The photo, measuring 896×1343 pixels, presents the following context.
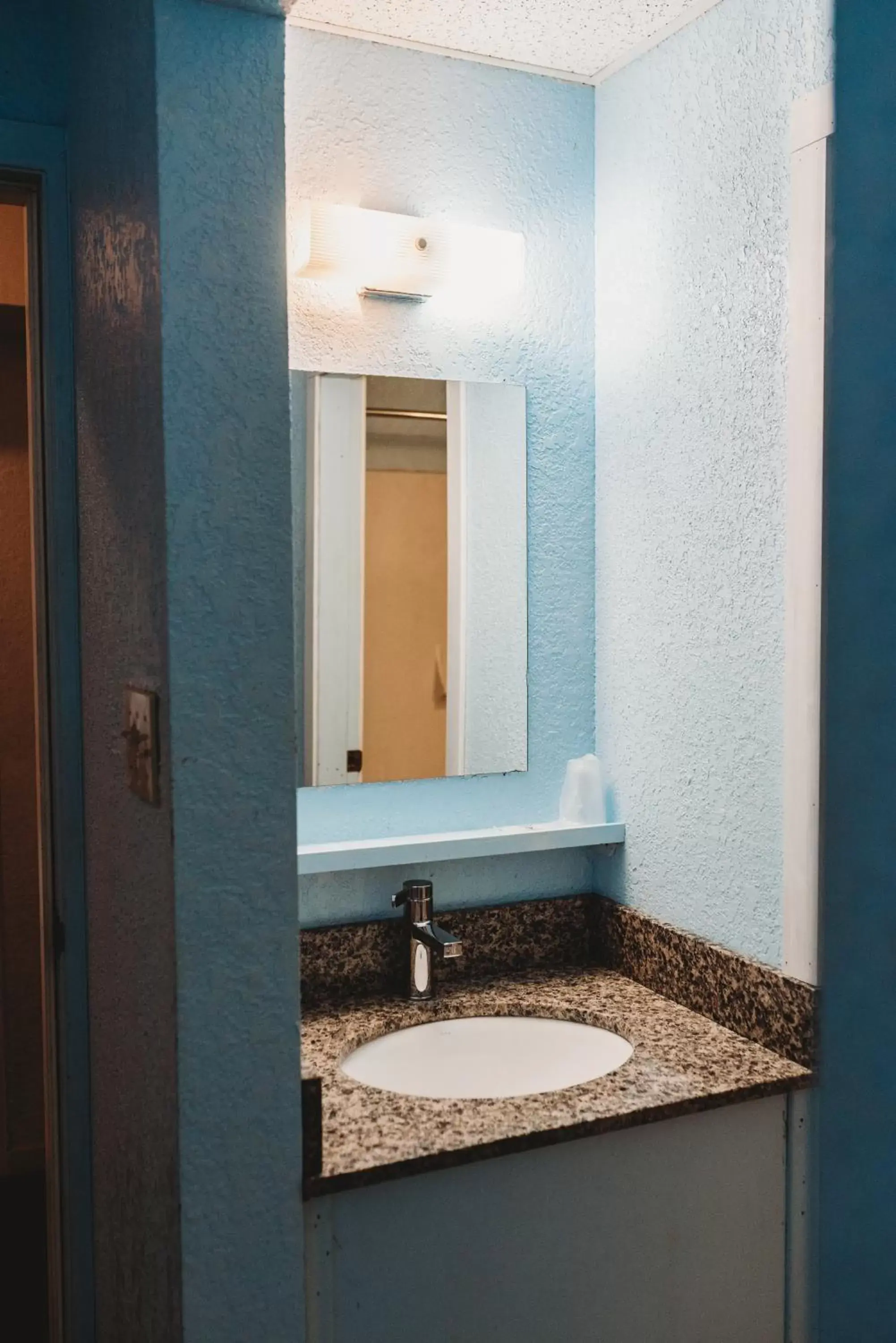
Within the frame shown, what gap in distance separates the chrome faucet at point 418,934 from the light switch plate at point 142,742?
582 millimetres

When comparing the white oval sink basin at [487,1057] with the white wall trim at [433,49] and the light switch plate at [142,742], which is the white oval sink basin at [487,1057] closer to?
the light switch plate at [142,742]

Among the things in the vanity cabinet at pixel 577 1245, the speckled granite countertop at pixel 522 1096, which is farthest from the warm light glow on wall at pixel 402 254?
the vanity cabinet at pixel 577 1245

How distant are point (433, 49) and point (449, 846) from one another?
3.85 ft

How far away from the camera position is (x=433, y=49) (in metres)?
1.74

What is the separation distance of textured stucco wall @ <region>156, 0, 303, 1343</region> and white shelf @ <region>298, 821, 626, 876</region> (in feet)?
1.83

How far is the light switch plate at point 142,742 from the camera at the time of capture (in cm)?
111

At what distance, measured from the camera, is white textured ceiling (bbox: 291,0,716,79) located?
5.27 ft

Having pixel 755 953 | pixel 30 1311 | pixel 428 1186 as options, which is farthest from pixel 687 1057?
pixel 30 1311

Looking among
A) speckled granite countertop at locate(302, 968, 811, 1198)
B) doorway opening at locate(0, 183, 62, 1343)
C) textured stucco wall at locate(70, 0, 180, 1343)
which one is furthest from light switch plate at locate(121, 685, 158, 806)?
doorway opening at locate(0, 183, 62, 1343)

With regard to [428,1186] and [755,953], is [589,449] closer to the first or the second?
[755,953]

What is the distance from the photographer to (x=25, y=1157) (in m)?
2.77

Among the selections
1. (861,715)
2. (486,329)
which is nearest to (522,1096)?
(861,715)

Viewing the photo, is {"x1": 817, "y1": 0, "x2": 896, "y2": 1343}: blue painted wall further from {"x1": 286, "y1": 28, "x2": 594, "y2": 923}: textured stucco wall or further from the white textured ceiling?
{"x1": 286, "y1": 28, "x2": 594, "y2": 923}: textured stucco wall

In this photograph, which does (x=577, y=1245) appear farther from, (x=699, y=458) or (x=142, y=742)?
(x=699, y=458)
